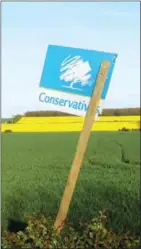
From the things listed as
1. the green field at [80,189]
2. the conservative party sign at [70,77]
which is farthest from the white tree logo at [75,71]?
the green field at [80,189]

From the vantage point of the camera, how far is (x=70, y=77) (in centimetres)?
411

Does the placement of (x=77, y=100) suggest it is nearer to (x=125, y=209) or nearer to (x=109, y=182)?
(x=125, y=209)

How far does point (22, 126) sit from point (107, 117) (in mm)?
6312

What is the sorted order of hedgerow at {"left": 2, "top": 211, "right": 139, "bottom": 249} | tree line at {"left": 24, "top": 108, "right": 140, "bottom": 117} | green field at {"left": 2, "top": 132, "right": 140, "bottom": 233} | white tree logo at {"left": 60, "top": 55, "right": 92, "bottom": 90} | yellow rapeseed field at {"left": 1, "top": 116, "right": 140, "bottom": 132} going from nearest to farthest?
white tree logo at {"left": 60, "top": 55, "right": 92, "bottom": 90}
hedgerow at {"left": 2, "top": 211, "right": 139, "bottom": 249}
green field at {"left": 2, "top": 132, "right": 140, "bottom": 233}
yellow rapeseed field at {"left": 1, "top": 116, "right": 140, "bottom": 132}
tree line at {"left": 24, "top": 108, "right": 140, "bottom": 117}

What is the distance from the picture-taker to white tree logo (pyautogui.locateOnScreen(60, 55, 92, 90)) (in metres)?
4.05

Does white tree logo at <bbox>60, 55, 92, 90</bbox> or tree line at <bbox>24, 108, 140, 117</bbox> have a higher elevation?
white tree logo at <bbox>60, 55, 92, 90</bbox>

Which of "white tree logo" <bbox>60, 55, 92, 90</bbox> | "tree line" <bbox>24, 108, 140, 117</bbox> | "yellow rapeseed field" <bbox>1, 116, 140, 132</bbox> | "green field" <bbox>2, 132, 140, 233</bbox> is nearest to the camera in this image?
"white tree logo" <bbox>60, 55, 92, 90</bbox>

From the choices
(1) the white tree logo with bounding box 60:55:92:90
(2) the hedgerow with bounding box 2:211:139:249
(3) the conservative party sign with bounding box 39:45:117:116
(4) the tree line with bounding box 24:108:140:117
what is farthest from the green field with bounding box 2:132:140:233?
(4) the tree line with bounding box 24:108:140:117

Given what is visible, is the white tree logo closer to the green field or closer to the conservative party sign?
the conservative party sign

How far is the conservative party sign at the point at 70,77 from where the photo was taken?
407 centimetres

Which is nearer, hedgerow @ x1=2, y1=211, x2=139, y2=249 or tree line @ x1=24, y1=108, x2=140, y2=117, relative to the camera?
hedgerow @ x1=2, y1=211, x2=139, y2=249

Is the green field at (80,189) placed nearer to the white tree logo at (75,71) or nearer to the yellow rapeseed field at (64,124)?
the white tree logo at (75,71)

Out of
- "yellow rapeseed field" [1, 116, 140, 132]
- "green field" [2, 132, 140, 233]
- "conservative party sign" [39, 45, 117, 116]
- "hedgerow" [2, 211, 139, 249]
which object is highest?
"conservative party sign" [39, 45, 117, 116]

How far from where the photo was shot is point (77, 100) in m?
4.14
